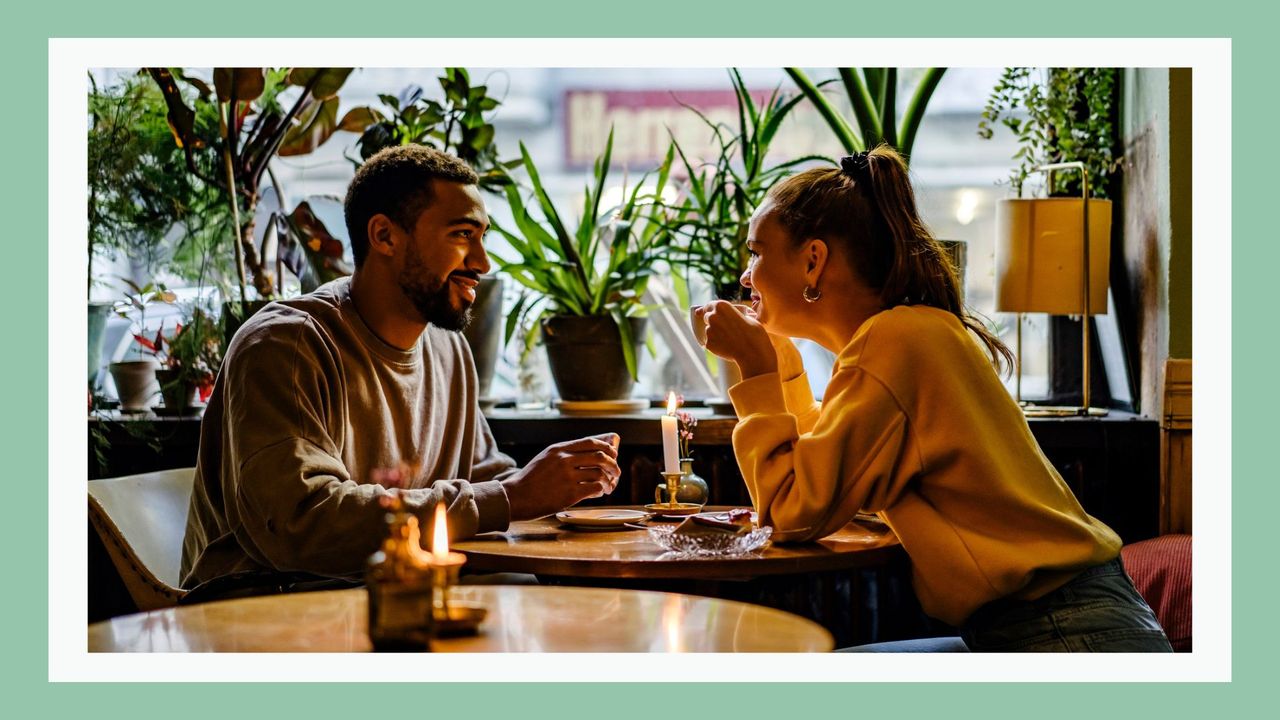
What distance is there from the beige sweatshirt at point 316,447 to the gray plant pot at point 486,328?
84cm

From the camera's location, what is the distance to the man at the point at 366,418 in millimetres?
Answer: 2170

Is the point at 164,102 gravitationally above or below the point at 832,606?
above

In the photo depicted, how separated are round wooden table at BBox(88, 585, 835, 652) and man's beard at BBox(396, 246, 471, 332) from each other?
971 millimetres

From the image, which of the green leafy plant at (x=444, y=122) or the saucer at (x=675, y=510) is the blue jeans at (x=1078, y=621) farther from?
the green leafy plant at (x=444, y=122)

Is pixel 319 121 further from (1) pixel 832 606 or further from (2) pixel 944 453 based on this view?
(2) pixel 944 453

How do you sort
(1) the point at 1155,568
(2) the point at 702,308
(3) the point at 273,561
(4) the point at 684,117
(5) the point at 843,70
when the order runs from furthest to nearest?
(4) the point at 684,117 < (5) the point at 843,70 < (1) the point at 1155,568 < (2) the point at 702,308 < (3) the point at 273,561

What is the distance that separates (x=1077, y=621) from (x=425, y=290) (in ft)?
4.73

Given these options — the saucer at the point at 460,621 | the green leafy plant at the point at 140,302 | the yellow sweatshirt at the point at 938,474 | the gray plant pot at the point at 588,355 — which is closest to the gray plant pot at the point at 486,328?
the gray plant pot at the point at 588,355

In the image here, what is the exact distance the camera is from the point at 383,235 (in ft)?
8.63

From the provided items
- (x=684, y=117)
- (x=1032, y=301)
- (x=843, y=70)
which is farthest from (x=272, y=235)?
(x=1032, y=301)

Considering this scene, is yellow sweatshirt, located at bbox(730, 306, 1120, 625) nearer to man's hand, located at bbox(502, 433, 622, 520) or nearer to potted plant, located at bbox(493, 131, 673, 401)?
man's hand, located at bbox(502, 433, 622, 520)

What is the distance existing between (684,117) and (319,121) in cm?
119

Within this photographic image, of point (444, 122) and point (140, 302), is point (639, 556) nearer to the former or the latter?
point (444, 122)

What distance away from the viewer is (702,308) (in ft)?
7.97
